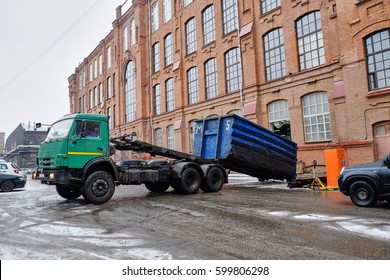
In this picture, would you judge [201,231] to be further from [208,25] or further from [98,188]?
[208,25]

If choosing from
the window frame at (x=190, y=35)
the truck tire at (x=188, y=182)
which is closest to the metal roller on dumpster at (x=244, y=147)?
the truck tire at (x=188, y=182)

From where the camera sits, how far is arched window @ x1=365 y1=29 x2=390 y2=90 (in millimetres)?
13656

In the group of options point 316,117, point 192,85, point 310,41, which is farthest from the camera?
point 192,85

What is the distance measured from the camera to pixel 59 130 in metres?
9.39

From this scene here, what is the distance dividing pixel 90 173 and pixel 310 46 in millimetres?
14571

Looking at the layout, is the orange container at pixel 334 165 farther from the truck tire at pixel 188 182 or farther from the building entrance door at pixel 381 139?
the truck tire at pixel 188 182

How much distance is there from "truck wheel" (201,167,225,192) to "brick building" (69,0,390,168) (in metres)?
6.78

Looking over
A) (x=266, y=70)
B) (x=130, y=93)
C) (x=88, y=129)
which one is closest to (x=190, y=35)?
(x=266, y=70)

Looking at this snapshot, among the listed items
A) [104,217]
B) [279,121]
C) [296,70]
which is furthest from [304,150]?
[104,217]

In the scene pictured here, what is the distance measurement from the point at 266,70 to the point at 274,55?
108cm

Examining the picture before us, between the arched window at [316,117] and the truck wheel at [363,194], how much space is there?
29.8ft

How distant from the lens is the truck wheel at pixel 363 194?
300 inches

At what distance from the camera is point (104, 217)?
282 inches

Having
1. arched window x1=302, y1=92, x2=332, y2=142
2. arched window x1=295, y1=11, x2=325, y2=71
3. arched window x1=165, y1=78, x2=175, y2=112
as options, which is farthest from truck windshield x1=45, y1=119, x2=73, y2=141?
arched window x1=165, y1=78, x2=175, y2=112
